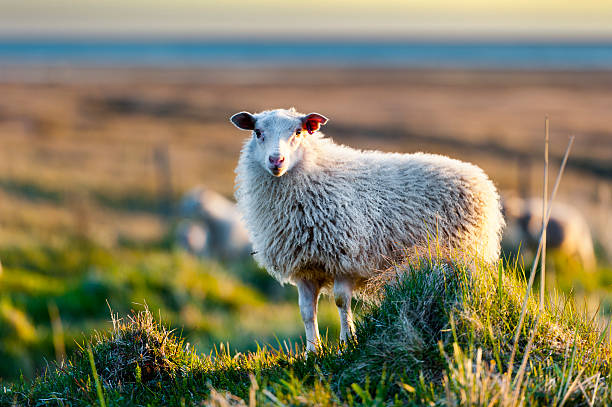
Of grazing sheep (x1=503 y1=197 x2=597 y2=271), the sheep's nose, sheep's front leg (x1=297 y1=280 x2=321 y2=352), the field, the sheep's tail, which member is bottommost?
the field

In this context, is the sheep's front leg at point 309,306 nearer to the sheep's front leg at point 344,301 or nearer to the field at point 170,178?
the sheep's front leg at point 344,301

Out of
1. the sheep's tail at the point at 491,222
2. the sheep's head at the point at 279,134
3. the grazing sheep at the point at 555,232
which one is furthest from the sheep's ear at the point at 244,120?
the grazing sheep at the point at 555,232

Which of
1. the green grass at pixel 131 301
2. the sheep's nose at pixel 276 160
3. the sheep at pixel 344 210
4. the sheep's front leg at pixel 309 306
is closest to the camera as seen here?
the sheep's nose at pixel 276 160

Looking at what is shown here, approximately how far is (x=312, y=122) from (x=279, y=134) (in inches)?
14.7

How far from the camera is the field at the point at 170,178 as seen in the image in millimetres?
11664

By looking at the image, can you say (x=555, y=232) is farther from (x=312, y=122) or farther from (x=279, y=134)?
(x=279, y=134)

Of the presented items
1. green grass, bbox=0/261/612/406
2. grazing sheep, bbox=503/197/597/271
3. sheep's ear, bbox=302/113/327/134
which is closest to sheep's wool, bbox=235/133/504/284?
sheep's ear, bbox=302/113/327/134

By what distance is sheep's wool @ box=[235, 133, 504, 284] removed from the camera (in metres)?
5.09

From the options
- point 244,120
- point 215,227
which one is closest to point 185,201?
point 215,227

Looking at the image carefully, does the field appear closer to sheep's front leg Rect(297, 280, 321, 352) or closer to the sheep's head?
sheep's front leg Rect(297, 280, 321, 352)

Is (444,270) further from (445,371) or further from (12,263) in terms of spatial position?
(12,263)

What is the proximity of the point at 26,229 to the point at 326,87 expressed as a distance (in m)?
74.5

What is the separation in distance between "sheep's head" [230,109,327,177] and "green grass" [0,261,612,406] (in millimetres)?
1323

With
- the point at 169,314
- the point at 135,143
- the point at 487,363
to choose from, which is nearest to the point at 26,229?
A: the point at 169,314
